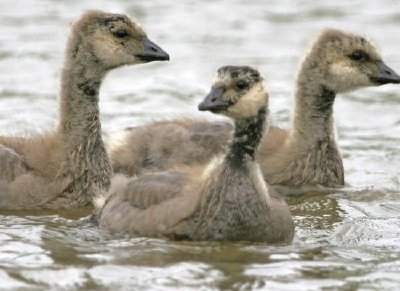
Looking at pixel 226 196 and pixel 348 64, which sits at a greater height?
pixel 348 64

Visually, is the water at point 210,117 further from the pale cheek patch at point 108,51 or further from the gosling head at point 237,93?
the pale cheek patch at point 108,51

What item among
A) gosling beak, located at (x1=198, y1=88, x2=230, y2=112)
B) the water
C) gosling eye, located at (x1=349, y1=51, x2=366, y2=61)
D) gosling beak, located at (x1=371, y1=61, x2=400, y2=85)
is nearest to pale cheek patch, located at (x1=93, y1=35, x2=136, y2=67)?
the water

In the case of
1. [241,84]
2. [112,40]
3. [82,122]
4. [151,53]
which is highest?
[112,40]

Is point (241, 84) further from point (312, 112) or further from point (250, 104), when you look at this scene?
point (312, 112)

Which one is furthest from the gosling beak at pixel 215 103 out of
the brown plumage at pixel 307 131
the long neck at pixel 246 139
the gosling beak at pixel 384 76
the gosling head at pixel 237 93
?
the gosling beak at pixel 384 76

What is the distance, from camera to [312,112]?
1382 centimetres

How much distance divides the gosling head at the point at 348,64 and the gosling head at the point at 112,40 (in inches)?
71.9

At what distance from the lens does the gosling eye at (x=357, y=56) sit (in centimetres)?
1368

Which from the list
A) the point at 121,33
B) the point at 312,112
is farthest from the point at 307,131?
the point at 121,33

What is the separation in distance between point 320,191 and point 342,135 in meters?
2.70

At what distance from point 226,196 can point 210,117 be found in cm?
568

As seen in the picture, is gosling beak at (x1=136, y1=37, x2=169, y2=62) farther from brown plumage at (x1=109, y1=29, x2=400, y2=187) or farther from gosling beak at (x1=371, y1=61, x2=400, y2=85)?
gosling beak at (x1=371, y1=61, x2=400, y2=85)

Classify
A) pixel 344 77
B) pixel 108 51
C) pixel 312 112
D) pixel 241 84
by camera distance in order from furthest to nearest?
pixel 312 112 < pixel 344 77 < pixel 108 51 < pixel 241 84

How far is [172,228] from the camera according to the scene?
35.8ft
